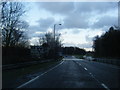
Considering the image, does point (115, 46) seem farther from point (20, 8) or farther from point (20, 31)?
point (20, 8)

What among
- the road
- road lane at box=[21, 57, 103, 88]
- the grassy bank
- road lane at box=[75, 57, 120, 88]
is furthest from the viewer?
road lane at box=[75, 57, 120, 88]

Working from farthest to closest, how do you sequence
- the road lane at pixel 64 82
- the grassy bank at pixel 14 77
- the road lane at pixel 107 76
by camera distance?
the road lane at pixel 107 76 → the grassy bank at pixel 14 77 → the road lane at pixel 64 82

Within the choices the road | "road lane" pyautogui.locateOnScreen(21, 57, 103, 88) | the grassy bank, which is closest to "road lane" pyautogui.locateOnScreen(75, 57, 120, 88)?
the road

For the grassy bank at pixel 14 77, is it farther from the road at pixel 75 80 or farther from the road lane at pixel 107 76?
the road lane at pixel 107 76

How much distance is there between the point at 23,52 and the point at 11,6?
9.85 metres

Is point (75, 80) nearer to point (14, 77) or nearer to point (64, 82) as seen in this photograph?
point (64, 82)

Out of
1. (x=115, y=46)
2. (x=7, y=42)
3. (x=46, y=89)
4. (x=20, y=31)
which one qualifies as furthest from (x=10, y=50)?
(x=115, y=46)

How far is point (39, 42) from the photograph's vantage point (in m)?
118

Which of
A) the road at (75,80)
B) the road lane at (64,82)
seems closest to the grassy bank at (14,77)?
the road at (75,80)

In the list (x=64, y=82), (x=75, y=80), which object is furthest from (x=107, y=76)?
(x=64, y=82)

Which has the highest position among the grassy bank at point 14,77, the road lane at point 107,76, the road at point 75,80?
the grassy bank at point 14,77

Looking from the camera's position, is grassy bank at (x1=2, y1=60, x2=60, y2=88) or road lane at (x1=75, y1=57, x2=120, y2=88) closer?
grassy bank at (x1=2, y1=60, x2=60, y2=88)

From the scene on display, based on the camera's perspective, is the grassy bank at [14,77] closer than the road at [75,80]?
No

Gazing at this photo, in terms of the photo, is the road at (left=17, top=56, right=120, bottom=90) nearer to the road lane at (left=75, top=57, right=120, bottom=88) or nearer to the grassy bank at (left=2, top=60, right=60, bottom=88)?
the road lane at (left=75, top=57, right=120, bottom=88)
